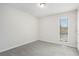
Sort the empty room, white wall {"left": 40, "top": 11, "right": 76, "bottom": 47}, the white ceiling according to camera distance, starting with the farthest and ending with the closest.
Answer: white wall {"left": 40, "top": 11, "right": 76, "bottom": 47} < the empty room < the white ceiling

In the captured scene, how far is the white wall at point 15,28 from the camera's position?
3094mm

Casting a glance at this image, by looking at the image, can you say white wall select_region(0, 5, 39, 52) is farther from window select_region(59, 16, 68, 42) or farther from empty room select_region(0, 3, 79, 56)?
window select_region(59, 16, 68, 42)

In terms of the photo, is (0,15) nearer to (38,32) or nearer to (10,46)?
(10,46)

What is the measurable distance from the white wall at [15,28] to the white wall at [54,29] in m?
0.68

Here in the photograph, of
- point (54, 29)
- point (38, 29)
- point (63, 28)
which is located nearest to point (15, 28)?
→ point (38, 29)

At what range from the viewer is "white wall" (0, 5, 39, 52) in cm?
309

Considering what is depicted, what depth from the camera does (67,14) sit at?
392 centimetres

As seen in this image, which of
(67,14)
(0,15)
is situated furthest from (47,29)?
(0,15)

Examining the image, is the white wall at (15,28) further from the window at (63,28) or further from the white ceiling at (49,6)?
the window at (63,28)

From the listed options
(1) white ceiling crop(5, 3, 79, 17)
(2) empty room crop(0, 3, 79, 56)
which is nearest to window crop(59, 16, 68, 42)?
(2) empty room crop(0, 3, 79, 56)

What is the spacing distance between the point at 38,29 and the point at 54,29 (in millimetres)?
1279

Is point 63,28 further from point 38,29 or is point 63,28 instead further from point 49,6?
point 49,6

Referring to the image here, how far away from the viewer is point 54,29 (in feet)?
15.1

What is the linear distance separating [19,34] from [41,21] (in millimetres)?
1985
